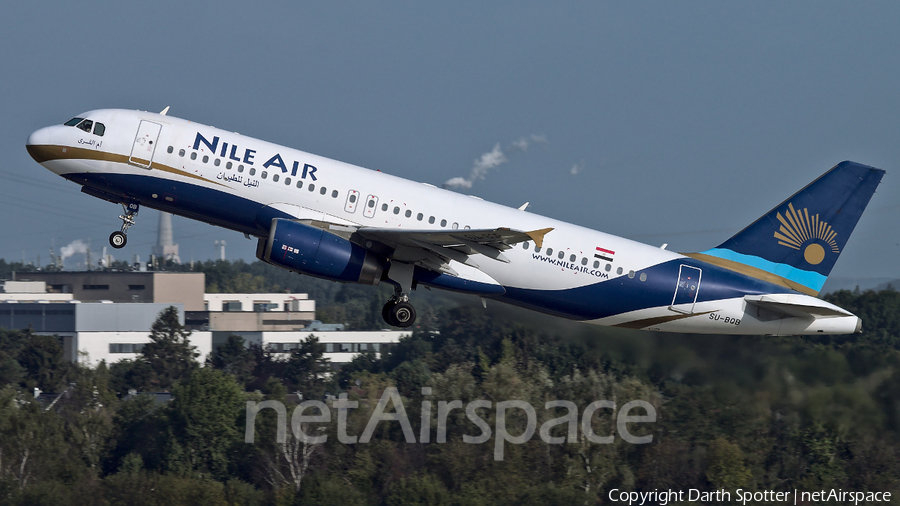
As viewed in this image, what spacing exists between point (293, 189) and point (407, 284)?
4579 millimetres

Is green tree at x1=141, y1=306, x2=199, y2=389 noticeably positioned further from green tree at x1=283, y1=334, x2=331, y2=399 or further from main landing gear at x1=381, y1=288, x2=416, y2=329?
main landing gear at x1=381, y1=288, x2=416, y2=329

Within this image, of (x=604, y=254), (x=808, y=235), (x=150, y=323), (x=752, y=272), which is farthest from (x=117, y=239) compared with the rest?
(x=150, y=323)

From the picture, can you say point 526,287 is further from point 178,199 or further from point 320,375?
point 320,375

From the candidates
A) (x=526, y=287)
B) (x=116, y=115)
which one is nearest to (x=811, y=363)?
(x=526, y=287)

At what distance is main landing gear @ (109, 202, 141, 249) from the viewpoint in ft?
101

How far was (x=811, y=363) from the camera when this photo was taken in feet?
115

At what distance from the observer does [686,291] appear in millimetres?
31125

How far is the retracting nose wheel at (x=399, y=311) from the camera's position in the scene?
30203 mm

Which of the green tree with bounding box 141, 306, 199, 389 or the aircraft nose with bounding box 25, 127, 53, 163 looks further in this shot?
the green tree with bounding box 141, 306, 199, 389

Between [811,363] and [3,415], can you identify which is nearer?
[811,363]

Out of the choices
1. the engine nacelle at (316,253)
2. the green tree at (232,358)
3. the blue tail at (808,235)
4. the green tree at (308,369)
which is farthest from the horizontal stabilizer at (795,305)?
the green tree at (232,358)

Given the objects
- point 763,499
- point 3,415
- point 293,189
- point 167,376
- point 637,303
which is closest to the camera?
point 293,189

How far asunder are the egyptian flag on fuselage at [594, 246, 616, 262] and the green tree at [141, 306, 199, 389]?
80.9 meters

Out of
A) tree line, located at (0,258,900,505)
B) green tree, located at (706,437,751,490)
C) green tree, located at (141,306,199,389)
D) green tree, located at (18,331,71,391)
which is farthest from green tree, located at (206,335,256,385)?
green tree, located at (706,437,751,490)
